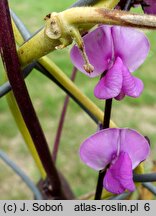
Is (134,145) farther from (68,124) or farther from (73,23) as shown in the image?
(68,124)

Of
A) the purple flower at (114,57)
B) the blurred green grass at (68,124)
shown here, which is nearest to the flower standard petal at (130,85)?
the purple flower at (114,57)

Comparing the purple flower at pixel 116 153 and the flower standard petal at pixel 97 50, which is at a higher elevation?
the flower standard petal at pixel 97 50

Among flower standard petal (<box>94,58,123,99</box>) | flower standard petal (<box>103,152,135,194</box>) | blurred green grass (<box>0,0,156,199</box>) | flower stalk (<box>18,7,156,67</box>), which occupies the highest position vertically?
flower stalk (<box>18,7,156,67</box>)

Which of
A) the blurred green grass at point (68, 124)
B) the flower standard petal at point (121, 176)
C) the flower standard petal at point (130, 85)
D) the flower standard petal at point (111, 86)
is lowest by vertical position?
the blurred green grass at point (68, 124)

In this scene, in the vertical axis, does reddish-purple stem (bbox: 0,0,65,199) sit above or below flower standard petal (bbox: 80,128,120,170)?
above

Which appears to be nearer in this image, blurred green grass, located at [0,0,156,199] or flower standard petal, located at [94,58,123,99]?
flower standard petal, located at [94,58,123,99]

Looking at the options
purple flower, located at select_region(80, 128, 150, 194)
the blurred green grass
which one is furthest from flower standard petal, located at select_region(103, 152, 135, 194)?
the blurred green grass

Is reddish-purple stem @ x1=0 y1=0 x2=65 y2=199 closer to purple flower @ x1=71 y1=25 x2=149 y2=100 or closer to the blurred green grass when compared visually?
purple flower @ x1=71 y1=25 x2=149 y2=100

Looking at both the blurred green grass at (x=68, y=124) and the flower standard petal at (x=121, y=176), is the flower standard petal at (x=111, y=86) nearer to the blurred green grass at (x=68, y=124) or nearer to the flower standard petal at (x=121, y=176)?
the flower standard petal at (x=121, y=176)
